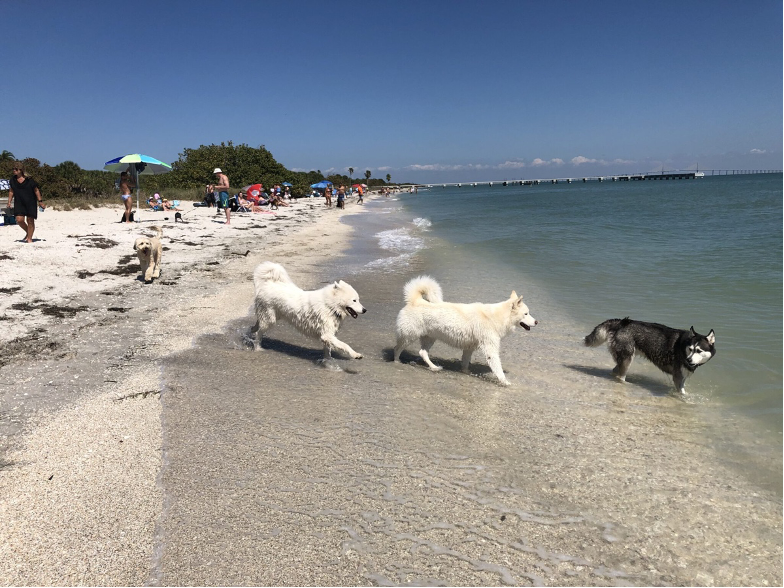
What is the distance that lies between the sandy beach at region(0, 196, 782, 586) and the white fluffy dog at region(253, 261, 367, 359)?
427 mm

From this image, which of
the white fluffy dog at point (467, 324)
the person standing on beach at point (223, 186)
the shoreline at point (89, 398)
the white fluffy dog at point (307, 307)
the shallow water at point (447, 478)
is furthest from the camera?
the person standing on beach at point (223, 186)

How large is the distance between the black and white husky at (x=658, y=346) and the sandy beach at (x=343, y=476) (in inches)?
17.0

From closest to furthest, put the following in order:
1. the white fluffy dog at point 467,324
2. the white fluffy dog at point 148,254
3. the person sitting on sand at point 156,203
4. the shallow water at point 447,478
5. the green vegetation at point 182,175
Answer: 1. the shallow water at point 447,478
2. the white fluffy dog at point 467,324
3. the white fluffy dog at point 148,254
4. the person sitting on sand at point 156,203
5. the green vegetation at point 182,175

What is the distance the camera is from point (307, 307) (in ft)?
22.8

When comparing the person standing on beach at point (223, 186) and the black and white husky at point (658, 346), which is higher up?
the person standing on beach at point (223, 186)

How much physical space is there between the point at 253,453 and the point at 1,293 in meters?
8.57

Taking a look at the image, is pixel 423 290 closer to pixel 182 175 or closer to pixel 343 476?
pixel 343 476

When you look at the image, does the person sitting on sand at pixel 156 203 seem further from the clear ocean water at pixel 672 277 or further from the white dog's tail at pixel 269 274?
the white dog's tail at pixel 269 274

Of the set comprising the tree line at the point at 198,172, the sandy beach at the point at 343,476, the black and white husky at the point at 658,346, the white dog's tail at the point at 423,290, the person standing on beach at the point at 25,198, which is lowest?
the sandy beach at the point at 343,476

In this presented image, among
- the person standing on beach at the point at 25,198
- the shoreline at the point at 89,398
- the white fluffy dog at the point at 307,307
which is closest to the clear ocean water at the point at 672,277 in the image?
the shoreline at the point at 89,398

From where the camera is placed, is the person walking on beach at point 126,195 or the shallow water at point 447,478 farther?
the person walking on beach at point 126,195

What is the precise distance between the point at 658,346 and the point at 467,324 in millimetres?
2361

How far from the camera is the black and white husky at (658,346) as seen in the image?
5.09 m

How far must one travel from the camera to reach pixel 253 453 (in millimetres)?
4348
